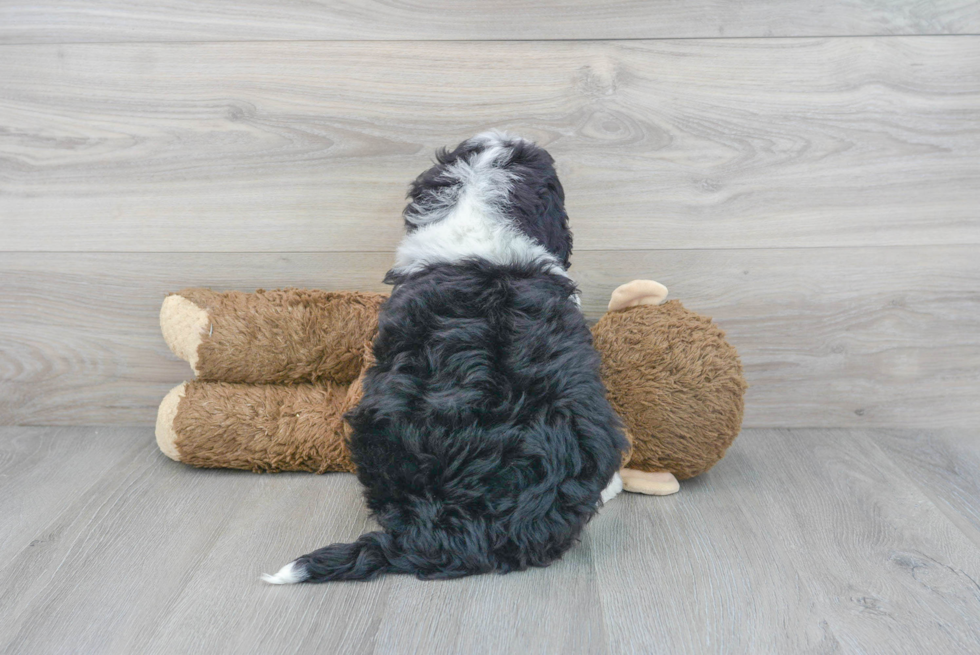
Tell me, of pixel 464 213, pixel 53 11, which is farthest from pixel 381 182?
pixel 53 11

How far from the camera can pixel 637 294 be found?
1139 mm

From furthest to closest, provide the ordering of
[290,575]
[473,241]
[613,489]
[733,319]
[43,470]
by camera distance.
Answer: [733,319] < [43,470] < [613,489] < [473,241] < [290,575]

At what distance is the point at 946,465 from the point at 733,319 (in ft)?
1.35

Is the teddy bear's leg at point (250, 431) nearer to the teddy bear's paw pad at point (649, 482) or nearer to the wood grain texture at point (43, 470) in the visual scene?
the wood grain texture at point (43, 470)

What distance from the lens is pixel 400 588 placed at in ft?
2.76

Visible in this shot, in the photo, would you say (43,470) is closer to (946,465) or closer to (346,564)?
(346,564)

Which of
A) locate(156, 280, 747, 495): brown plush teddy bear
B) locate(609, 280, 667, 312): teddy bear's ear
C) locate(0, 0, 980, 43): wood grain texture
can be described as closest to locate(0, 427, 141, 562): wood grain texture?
locate(156, 280, 747, 495): brown plush teddy bear

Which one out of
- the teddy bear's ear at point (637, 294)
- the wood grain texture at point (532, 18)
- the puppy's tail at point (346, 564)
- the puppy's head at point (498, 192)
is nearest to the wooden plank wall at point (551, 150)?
the wood grain texture at point (532, 18)

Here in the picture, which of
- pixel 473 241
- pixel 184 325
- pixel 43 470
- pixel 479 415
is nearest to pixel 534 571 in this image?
pixel 479 415

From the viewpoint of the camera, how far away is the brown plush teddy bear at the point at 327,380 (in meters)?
1.07

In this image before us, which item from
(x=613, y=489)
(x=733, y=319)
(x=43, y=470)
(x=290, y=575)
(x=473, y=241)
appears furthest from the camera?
(x=733, y=319)

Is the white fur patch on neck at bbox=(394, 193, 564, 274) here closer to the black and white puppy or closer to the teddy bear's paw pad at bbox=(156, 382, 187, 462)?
the black and white puppy

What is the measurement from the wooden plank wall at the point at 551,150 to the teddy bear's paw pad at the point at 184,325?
0.11 meters

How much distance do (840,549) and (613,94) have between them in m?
0.76
